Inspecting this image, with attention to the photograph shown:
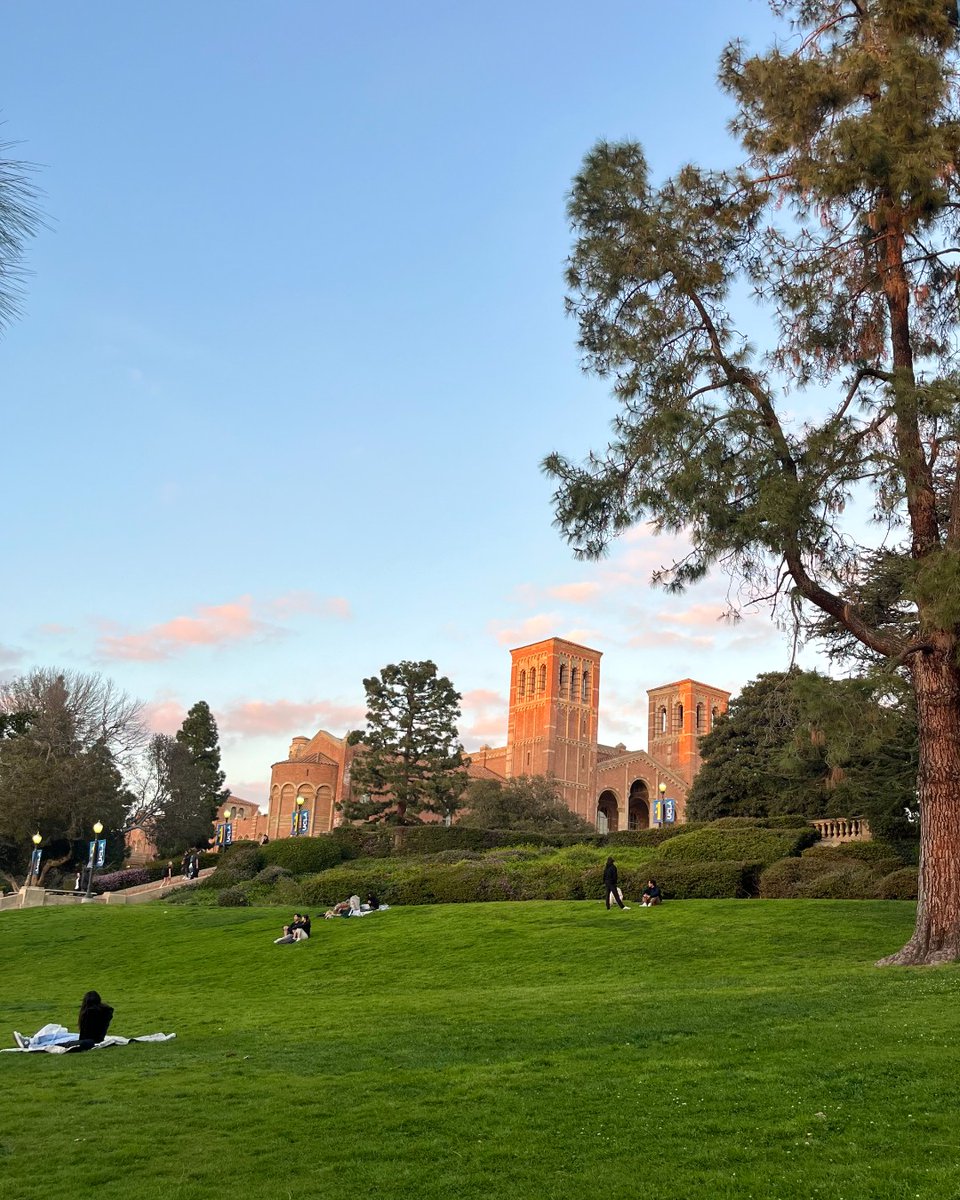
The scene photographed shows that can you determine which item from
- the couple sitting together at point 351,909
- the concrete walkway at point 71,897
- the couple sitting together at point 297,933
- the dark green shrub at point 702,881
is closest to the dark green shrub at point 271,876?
the concrete walkway at point 71,897

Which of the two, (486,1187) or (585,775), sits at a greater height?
(585,775)

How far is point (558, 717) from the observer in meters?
97.5

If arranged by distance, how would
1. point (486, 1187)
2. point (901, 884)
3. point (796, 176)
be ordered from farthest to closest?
point (901, 884) < point (796, 176) < point (486, 1187)

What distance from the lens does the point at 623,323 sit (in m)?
16.2

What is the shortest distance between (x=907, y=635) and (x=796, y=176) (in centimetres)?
670

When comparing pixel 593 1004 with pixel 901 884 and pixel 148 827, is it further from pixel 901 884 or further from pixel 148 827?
pixel 148 827

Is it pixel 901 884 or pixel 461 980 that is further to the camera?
pixel 901 884

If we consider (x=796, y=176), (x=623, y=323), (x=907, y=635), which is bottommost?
(x=907, y=635)

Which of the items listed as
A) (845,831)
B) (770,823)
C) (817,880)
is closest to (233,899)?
(770,823)

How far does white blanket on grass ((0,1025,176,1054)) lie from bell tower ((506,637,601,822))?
83.9 m

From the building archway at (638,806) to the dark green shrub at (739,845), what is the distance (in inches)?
2762

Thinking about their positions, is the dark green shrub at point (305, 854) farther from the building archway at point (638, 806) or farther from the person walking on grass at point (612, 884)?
the building archway at point (638, 806)

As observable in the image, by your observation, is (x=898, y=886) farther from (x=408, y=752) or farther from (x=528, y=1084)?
(x=408, y=752)

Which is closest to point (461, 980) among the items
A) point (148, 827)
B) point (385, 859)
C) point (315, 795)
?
point (385, 859)
